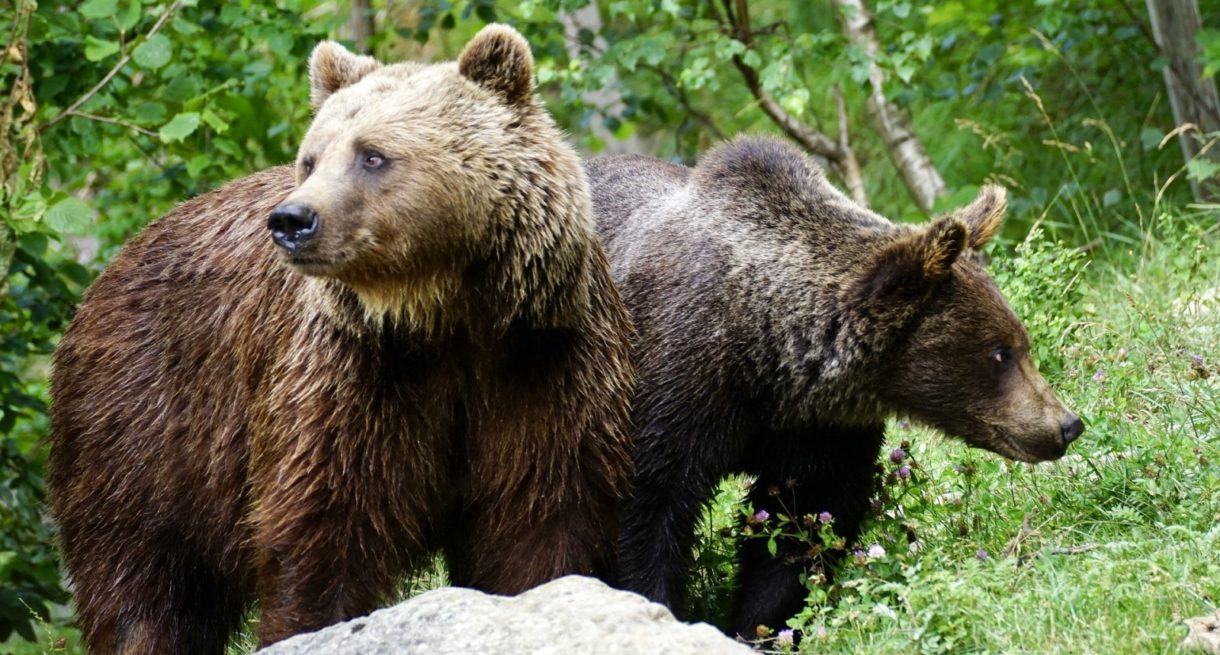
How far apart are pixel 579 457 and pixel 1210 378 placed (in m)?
3.21

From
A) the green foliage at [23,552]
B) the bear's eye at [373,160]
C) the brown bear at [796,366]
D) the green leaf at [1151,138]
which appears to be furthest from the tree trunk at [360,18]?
the bear's eye at [373,160]

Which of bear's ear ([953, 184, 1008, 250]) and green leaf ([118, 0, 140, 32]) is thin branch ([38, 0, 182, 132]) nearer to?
green leaf ([118, 0, 140, 32])

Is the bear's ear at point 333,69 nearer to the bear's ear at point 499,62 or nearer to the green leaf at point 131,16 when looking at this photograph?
the bear's ear at point 499,62

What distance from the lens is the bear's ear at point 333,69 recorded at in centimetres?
556

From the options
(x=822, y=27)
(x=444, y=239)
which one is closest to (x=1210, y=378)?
(x=444, y=239)

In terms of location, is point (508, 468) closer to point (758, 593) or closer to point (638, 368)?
point (638, 368)

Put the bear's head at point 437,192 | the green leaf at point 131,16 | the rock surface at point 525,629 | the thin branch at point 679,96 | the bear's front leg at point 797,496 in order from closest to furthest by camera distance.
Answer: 1. the rock surface at point 525,629
2. the bear's head at point 437,192
3. the bear's front leg at point 797,496
4. the green leaf at point 131,16
5. the thin branch at point 679,96

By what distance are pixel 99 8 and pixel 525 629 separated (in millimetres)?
4830

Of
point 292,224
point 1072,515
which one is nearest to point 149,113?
point 292,224

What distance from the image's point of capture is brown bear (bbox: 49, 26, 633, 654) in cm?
502

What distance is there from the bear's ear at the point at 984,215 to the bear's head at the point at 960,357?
294 mm

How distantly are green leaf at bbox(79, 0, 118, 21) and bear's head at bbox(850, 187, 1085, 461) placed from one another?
4.19 meters

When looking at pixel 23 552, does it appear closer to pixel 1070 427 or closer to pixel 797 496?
pixel 797 496

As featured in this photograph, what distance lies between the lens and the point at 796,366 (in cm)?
593
